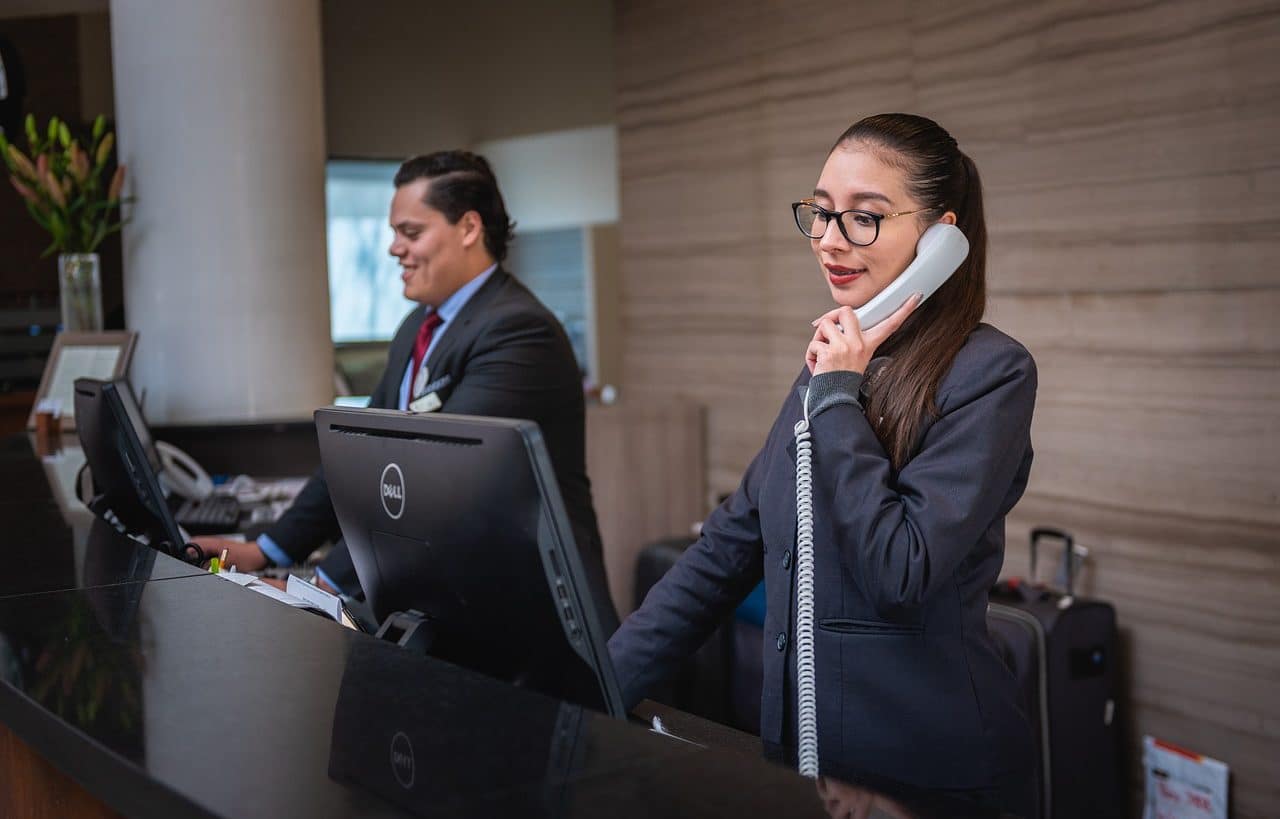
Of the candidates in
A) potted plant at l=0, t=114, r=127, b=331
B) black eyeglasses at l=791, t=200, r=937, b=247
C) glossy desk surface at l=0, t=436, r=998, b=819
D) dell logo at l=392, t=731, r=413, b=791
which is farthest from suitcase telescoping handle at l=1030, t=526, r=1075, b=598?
potted plant at l=0, t=114, r=127, b=331

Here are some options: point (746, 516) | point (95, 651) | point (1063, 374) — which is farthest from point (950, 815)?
point (1063, 374)

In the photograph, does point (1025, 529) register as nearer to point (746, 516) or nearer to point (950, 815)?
point (746, 516)

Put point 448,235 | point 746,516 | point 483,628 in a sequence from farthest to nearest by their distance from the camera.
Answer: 1. point 448,235
2. point 746,516
3. point 483,628

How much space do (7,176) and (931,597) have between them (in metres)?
7.95

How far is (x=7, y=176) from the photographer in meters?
8.06

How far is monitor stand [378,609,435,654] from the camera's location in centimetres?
137

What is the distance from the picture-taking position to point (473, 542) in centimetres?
121

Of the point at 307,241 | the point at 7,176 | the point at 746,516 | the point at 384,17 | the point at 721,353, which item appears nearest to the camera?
the point at 746,516

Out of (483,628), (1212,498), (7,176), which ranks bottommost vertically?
(1212,498)

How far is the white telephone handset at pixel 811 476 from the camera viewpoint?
1591mm

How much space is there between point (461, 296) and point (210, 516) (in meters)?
1.02

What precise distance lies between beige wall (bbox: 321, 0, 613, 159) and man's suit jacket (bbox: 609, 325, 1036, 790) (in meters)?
7.55

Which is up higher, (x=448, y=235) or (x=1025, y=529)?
(x=448, y=235)

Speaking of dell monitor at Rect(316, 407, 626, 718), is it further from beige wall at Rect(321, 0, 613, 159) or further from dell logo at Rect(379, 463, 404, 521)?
beige wall at Rect(321, 0, 613, 159)
